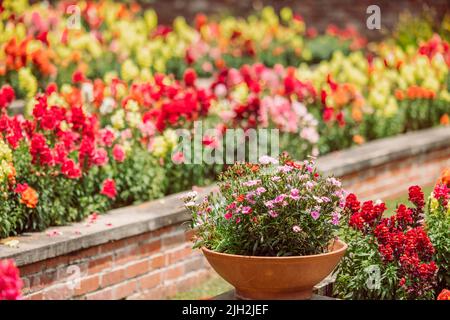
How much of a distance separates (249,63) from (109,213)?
18.4ft

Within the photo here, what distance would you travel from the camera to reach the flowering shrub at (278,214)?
4.46m

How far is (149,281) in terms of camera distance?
6340 mm

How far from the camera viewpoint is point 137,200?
684 cm

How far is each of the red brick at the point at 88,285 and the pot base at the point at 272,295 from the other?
1.51m

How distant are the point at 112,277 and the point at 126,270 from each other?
0.12m

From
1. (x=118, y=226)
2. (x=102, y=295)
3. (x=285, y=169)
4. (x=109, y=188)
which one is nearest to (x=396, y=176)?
(x=109, y=188)

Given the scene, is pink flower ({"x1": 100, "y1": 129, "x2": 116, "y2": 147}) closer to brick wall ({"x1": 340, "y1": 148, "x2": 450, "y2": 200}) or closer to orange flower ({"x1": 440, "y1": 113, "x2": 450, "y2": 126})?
brick wall ({"x1": 340, "y1": 148, "x2": 450, "y2": 200})

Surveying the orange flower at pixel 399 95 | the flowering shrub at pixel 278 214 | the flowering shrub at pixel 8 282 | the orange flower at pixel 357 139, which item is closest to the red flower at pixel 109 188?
the flowering shrub at pixel 278 214

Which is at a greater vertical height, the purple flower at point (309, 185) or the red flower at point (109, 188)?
the purple flower at point (309, 185)

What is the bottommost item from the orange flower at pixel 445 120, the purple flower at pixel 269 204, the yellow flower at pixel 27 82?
the purple flower at pixel 269 204

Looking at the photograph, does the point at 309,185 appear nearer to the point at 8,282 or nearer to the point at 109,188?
the point at 8,282

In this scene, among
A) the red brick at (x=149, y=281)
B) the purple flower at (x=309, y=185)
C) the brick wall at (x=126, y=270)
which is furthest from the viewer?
the red brick at (x=149, y=281)

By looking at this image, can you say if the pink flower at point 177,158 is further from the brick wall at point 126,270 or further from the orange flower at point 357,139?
the orange flower at point 357,139
